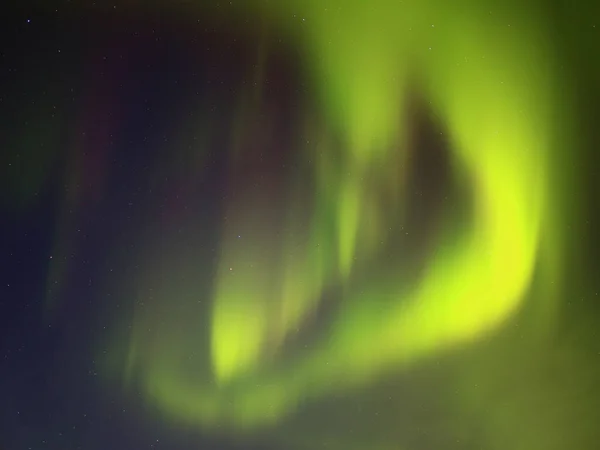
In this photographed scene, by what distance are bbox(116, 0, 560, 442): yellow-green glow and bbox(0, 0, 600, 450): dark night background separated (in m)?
0.07

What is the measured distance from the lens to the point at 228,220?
1.49 meters

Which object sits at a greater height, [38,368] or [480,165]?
[480,165]

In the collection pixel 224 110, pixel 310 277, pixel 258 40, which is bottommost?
pixel 310 277

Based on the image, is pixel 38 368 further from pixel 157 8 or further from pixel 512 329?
pixel 512 329

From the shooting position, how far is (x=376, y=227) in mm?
1486

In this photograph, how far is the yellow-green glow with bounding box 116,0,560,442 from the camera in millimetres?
1472

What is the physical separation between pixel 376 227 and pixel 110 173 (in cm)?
55

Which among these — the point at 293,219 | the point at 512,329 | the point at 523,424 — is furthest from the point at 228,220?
the point at 523,424

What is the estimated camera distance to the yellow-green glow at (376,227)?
4.83 feet

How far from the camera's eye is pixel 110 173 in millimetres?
1483

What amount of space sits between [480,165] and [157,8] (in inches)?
28.4

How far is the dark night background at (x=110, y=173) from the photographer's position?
1477mm

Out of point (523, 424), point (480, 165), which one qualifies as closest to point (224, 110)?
Result: point (480, 165)

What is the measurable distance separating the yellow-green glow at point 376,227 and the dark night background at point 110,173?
0.23 feet
